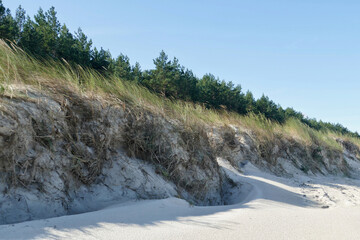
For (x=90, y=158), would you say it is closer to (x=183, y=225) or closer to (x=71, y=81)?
(x=71, y=81)

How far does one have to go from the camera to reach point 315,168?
11141 millimetres

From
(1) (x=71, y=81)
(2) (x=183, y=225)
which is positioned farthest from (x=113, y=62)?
(2) (x=183, y=225)

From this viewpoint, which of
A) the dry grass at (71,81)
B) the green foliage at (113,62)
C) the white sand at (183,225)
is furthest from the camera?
the green foliage at (113,62)

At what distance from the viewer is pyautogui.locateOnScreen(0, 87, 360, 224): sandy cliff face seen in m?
2.83

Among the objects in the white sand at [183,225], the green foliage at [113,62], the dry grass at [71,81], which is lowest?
the white sand at [183,225]

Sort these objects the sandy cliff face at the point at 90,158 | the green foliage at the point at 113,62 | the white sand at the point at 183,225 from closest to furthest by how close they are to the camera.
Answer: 1. the white sand at the point at 183,225
2. the sandy cliff face at the point at 90,158
3. the green foliage at the point at 113,62

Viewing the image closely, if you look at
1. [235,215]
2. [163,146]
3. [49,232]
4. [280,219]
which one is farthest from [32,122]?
[280,219]

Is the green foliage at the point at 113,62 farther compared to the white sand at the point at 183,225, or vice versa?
the green foliage at the point at 113,62

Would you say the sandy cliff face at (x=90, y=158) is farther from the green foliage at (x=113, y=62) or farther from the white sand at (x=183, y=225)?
the green foliage at (x=113, y=62)

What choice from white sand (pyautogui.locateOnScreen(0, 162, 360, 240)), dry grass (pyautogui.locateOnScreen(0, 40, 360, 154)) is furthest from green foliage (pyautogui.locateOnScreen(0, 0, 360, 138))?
white sand (pyautogui.locateOnScreen(0, 162, 360, 240))

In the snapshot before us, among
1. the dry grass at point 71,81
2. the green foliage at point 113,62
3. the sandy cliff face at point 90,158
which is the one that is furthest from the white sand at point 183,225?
the green foliage at point 113,62

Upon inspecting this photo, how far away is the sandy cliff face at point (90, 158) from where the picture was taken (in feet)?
9.28

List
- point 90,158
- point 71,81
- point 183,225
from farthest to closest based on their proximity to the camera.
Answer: point 71,81 < point 90,158 < point 183,225

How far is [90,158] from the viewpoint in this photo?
3.62m
